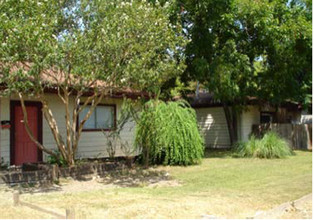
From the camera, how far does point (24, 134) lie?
12266mm

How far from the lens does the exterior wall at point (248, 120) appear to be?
2055 centimetres

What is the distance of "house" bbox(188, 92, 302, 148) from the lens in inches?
816

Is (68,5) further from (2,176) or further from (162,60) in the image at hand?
(2,176)

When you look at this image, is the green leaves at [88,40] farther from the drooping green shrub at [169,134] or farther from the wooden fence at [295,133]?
the wooden fence at [295,133]

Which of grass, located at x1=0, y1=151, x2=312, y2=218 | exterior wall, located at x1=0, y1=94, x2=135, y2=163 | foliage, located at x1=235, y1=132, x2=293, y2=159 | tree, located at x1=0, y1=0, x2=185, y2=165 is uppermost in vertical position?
tree, located at x1=0, y1=0, x2=185, y2=165

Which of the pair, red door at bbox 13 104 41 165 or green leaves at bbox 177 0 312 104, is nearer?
red door at bbox 13 104 41 165

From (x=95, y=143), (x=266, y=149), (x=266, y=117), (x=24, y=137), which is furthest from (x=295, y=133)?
(x=24, y=137)

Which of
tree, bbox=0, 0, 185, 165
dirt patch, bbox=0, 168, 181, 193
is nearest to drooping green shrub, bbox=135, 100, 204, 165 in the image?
dirt patch, bbox=0, 168, 181, 193

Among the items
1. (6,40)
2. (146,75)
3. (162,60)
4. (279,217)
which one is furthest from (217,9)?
(279,217)

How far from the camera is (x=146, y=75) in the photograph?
9297mm

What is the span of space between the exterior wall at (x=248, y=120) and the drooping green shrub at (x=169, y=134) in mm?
8453

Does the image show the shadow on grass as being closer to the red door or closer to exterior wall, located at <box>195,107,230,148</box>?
the red door

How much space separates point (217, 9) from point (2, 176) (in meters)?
10.1

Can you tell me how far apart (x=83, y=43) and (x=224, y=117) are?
14.7 m
